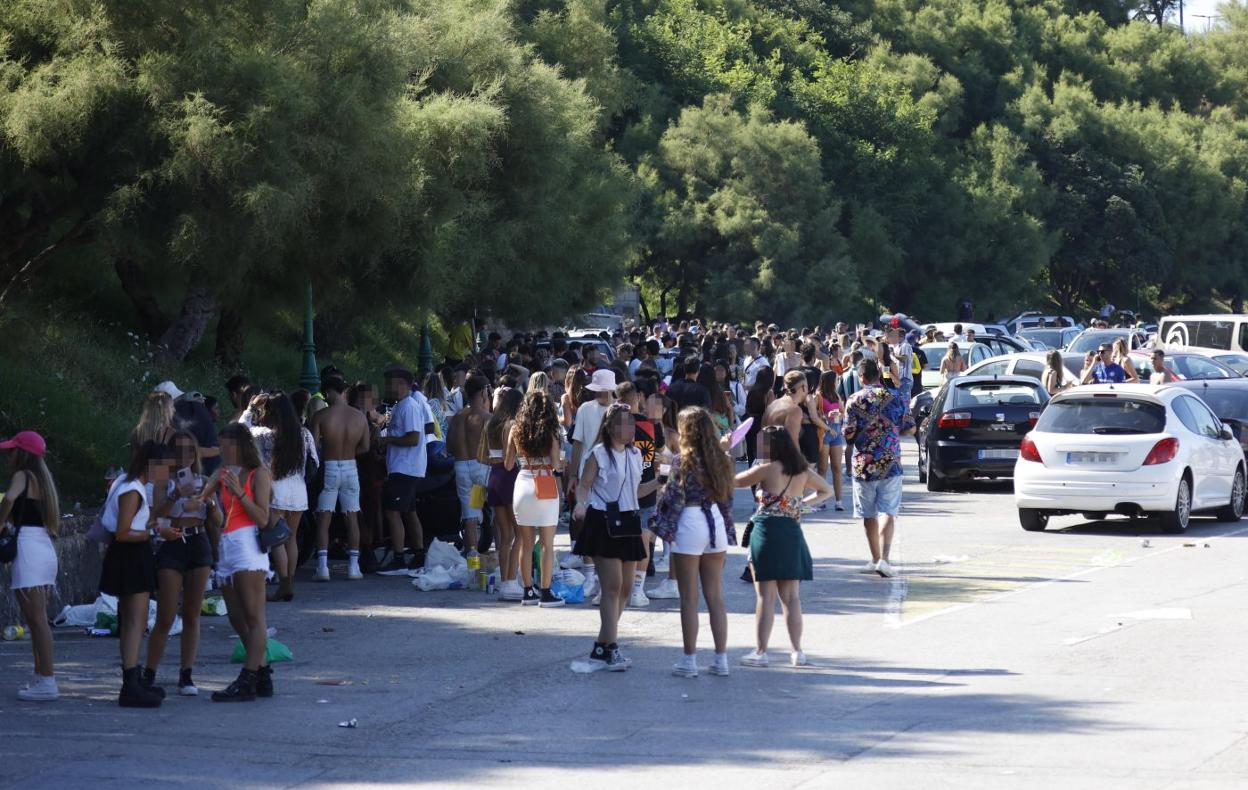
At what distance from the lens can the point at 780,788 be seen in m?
7.80

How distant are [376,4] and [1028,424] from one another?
9557 millimetres

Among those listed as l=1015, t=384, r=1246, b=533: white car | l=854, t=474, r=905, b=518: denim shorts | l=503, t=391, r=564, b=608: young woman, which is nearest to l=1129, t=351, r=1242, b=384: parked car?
l=1015, t=384, r=1246, b=533: white car

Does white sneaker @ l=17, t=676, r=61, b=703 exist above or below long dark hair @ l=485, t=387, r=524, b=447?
below

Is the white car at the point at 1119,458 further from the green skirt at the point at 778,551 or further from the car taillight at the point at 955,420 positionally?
the green skirt at the point at 778,551

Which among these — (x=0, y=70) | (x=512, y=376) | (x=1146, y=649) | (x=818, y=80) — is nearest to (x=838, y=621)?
(x=1146, y=649)

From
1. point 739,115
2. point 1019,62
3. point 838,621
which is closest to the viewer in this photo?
point 838,621

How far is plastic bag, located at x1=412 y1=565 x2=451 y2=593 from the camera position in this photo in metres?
14.7

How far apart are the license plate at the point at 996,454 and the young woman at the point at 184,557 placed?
45.0 feet

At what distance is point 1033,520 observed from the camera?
1852 centimetres

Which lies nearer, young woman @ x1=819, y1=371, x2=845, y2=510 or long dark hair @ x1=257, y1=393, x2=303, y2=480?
long dark hair @ x1=257, y1=393, x2=303, y2=480

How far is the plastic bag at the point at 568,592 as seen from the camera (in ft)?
45.7

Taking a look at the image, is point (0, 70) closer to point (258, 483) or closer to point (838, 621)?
point (258, 483)

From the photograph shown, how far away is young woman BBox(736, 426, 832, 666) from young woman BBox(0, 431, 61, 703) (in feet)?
13.4

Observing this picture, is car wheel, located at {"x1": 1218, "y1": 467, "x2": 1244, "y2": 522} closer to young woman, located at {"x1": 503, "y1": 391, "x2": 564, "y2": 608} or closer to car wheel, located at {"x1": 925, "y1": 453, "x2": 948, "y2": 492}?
car wheel, located at {"x1": 925, "y1": 453, "x2": 948, "y2": 492}
